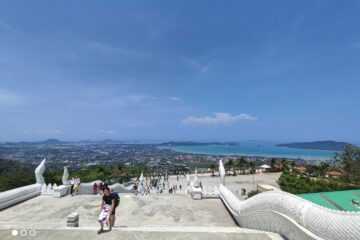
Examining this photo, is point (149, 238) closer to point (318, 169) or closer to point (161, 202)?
point (161, 202)

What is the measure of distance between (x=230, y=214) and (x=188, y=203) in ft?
7.22

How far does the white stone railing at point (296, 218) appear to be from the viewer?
4.44 metres

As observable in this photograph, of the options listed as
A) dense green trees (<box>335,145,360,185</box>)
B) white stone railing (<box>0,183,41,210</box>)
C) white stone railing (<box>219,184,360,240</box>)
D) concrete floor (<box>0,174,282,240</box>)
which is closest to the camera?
white stone railing (<box>219,184,360,240</box>)

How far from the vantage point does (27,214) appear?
10.3 metres

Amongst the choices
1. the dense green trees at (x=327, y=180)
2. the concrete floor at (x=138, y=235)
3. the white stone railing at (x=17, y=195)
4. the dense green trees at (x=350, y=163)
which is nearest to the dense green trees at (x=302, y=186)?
the dense green trees at (x=327, y=180)

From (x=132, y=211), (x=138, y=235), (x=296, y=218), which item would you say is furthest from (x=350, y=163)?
(x=138, y=235)

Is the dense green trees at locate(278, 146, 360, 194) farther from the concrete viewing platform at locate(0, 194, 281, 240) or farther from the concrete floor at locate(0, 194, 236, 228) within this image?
the concrete viewing platform at locate(0, 194, 281, 240)

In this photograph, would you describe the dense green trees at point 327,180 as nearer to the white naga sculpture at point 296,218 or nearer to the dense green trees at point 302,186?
the dense green trees at point 302,186

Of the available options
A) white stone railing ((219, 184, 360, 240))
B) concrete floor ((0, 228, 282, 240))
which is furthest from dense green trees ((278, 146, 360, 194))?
concrete floor ((0, 228, 282, 240))

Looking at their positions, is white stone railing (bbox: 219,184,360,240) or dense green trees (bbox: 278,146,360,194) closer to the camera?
white stone railing (bbox: 219,184,360,240)

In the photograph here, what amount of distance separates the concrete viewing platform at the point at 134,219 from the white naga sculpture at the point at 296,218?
0.52 m

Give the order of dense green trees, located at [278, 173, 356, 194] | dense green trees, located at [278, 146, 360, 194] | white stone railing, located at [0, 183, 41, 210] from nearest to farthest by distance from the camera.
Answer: white stone railing, located at [0, 183, 41, 210] < dense green trees, located at [278, 173, 356, 194] < dense green trees, located at [278, 146, 360, 194]

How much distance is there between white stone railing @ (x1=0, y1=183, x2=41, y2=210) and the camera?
10806 mm

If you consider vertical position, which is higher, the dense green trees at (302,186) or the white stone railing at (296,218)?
the white stone railing at (296,218)
